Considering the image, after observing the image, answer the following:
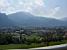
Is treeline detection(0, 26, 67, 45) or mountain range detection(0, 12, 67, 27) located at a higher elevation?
mountain range detection(0, 12, 67, 27)

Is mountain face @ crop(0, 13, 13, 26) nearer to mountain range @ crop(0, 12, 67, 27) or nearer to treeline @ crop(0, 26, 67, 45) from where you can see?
mountain range @ crop(0, 12, 67, 27)

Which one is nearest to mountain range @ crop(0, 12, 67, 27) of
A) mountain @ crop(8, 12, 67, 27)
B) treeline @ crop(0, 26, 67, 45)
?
mountain @ crop(8, 12, 67, 27)

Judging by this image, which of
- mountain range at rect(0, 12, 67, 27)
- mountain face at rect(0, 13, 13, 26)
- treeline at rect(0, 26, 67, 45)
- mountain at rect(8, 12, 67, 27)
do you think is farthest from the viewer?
mountain at rect(8, 12, 67, 27)

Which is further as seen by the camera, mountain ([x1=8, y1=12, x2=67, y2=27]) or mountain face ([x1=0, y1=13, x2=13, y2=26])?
mountain ([x1=8, y1=12, x2=67, y2=27])

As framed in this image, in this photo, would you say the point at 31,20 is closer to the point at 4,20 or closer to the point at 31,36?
the point at 31,36

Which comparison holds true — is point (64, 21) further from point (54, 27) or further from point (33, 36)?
point (33, 36)

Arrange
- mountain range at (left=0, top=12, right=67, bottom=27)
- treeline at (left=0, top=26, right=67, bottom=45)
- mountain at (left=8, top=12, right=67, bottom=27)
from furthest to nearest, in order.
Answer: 1. mountain at (left=8, top=12, right=67, bottom=27)
2. mountain range at (left=0, top=12, right=67, bottom=27)
3. treeline at (left=0, top=26, right=67, bottom=45)

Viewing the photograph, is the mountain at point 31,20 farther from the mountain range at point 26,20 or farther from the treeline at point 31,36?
the treeline at point 31,36

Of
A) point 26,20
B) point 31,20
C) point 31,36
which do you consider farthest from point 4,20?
point 31,36

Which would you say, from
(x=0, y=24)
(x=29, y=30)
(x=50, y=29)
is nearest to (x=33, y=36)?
(x=29, y=30)
